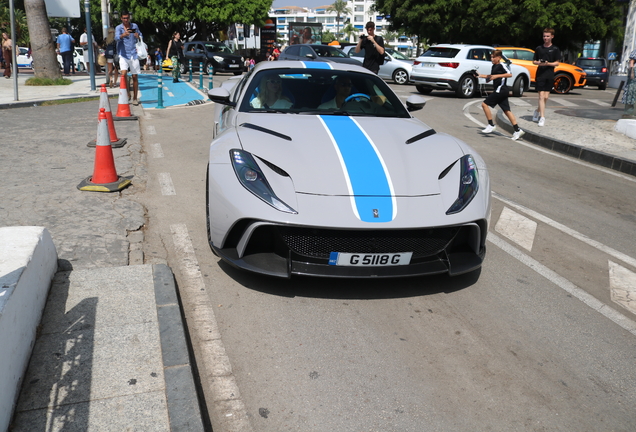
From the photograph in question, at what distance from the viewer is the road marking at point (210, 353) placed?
8.57 ft

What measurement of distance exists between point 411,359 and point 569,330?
3.48 ft

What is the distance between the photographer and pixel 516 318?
11.9 ft

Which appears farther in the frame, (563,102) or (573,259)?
(563,102)

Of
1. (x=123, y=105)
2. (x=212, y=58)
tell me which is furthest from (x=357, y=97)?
(x=212, y=58)

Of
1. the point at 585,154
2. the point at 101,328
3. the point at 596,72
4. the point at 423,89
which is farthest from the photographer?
the point at 596,72

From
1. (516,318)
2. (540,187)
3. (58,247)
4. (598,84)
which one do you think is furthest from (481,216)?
(598,84)

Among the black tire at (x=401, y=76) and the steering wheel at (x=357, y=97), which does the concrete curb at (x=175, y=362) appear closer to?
the steering wheel at (x=357, y=97)

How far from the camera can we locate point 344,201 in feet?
11.7

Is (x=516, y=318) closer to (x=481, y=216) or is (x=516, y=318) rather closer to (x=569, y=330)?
(x=569, y=330)

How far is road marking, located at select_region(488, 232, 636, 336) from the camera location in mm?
3676

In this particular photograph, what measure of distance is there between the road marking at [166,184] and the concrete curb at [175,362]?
2525 millimetres

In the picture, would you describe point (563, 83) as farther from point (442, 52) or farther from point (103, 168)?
point (103, 168)

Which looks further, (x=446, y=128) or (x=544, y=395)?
(x=446, y=128)

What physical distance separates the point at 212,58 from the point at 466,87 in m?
12.9
